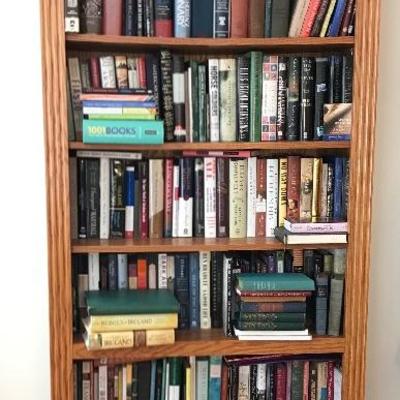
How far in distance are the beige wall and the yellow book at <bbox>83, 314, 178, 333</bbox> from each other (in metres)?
0.71

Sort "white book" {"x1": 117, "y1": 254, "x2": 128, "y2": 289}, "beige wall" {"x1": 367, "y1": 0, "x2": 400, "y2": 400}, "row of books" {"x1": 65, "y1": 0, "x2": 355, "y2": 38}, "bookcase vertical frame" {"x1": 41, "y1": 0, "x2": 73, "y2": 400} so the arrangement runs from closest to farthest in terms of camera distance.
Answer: "bookcase vertical frame" {"x1": 41, "y1": 0, "x2": 73, "y2": 400}, "row of books" {"x1": 65, "y1": 0, "x2": 355, "y2": 38}, "white book" {"x1": 117, "y1": 254, "x2": 128, "y2": 289}, "beige wall" {"x1": 367, "y1": 0, "x2": 400, "y2": 400}

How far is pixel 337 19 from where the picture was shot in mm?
1637

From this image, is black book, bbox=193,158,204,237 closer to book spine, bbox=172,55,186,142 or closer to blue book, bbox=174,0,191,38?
book spine, bbox=172,55,186,142

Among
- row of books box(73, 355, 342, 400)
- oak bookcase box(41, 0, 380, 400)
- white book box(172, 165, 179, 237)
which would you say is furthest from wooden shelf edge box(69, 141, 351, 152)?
row of books box(73, 355, 342, 400)

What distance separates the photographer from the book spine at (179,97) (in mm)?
1672

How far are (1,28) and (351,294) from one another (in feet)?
4.06

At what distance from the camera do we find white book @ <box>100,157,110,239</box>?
67.0 inches

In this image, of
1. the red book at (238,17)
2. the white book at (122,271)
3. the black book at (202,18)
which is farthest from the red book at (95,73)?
the white book at (122,271)

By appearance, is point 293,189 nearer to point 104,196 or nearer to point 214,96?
point 214,96

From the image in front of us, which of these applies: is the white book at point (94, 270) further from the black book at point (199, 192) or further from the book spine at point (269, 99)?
the book spine at point (269, 99)

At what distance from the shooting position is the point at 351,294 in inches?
65.7

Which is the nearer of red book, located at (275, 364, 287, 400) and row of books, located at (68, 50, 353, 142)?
row of books, located at (68, 50, 353, 142)

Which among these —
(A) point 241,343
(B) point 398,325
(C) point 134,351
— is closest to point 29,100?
(C) point 134,351

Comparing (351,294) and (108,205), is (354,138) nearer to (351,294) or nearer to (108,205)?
(351,294)
